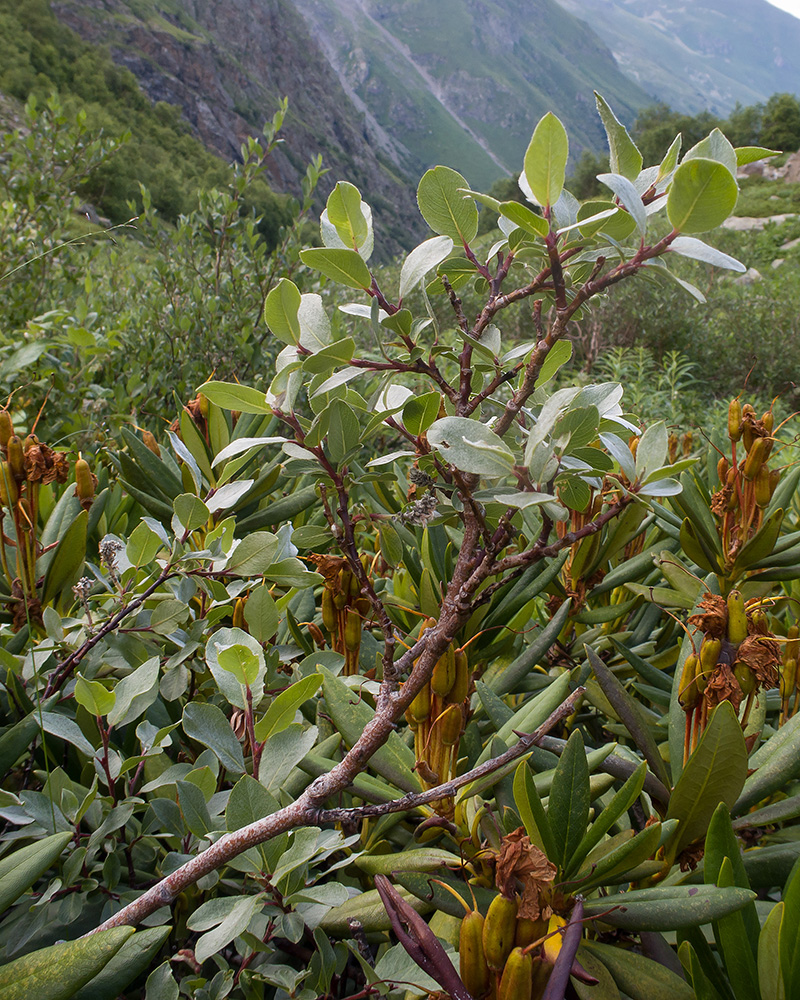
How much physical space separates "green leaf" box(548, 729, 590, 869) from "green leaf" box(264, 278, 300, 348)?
1.70ft

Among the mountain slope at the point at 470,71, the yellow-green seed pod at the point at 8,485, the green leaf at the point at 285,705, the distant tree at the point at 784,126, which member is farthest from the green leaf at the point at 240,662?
the mountain slope at the point at 470,71

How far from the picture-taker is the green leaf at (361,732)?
75 centimetres

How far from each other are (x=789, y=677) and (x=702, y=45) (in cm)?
22968

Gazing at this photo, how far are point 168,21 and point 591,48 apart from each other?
363 feet

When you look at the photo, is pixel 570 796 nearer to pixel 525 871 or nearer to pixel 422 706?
pixel 525 871

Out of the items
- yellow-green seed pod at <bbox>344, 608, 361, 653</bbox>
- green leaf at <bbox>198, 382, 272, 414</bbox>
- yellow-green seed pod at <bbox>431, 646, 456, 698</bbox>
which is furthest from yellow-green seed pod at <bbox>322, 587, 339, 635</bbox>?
green leaf at <bbox>198, 382, 272, 414</bbox>

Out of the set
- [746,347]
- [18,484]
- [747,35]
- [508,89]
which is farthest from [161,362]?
[747,35]

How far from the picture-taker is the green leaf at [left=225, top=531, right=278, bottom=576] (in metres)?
0.87

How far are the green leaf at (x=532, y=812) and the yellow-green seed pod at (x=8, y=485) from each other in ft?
3.00

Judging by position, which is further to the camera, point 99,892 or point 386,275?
point 386,275

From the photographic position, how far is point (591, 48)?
133000 mm

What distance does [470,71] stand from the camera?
117 metres

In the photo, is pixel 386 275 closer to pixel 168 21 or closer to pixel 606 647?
pixel 606 647

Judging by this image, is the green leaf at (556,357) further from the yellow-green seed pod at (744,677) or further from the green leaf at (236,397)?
the yellow-green seed pod at (744,677)
